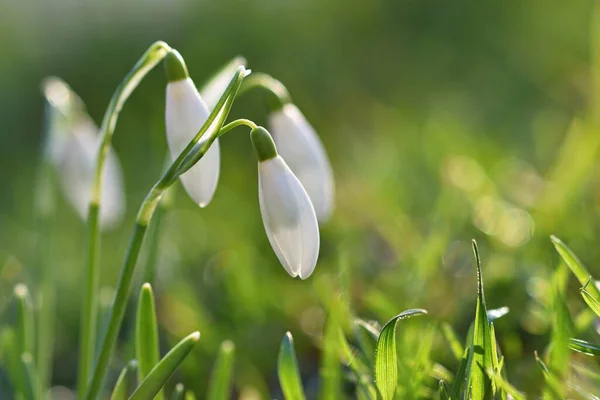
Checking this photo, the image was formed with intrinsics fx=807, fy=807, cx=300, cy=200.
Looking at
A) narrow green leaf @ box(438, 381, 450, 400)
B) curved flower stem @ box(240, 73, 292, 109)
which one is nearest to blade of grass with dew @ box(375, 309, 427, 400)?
narrow green leaf @ box(438, 381, 450, 400)

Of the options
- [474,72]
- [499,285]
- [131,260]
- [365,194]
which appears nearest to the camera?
[131,260]

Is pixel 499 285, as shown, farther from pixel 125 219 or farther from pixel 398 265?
pixel 125 219

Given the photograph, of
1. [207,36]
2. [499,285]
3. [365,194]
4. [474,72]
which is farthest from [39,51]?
[499,285]

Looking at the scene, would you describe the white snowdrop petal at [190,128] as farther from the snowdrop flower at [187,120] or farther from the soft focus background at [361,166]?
the soft focus background at [361,166]

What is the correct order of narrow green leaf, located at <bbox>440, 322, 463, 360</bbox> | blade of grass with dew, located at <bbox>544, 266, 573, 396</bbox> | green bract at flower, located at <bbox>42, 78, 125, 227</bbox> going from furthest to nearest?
green bract at flower, located at <bbox>42, 78, 125, 227</bbox>, narrow green leaf, located at <bbox>440, 322, 463, 360</bbox>, blade of grass with dew, located at <bbox>544, 266, 573, 396</bbox>

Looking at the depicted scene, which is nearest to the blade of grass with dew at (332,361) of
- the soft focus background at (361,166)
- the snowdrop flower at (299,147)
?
the soft focus background at (361,166)

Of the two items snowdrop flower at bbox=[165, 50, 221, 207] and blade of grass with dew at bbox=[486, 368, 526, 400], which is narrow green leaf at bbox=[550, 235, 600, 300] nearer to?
blade of grass with dew at bbox=[486, 368, 526, 400]

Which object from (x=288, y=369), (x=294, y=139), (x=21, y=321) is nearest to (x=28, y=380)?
(x=21, y=321)
